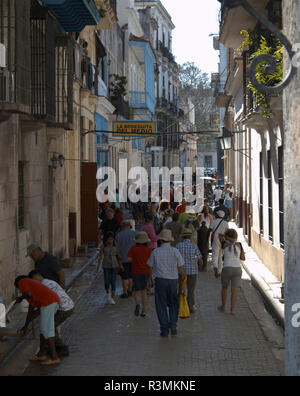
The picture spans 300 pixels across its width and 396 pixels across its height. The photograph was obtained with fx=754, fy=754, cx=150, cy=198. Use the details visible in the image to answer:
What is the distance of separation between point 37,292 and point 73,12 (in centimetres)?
969

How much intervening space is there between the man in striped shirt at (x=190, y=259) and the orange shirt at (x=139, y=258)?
519mm

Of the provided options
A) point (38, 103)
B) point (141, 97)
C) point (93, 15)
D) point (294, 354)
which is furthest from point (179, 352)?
point (141, 97)

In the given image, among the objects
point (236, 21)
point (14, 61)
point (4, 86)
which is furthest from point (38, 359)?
point (236, 21)

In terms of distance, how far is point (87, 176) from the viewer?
21672mm

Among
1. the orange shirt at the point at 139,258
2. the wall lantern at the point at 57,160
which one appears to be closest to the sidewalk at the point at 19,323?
the orange shirt at the point at 139,258

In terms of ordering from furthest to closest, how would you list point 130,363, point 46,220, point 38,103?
point 46,220 → point 38,103 → point 130,363

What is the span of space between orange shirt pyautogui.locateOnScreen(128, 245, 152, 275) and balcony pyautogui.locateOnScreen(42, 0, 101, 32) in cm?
628

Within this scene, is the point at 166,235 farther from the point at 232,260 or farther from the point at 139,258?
the point at 232,260

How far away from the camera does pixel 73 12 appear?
1675 cm

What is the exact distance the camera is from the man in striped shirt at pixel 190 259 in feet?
37.7

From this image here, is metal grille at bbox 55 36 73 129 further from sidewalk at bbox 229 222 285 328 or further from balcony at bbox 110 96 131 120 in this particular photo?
balcony at bbox 110 96 131 120

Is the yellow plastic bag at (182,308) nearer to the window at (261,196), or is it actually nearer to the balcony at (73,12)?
the balcony at (73,12)
